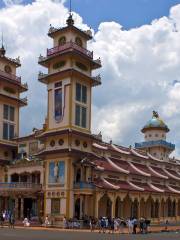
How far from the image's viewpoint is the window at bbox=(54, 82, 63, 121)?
61.7 metres

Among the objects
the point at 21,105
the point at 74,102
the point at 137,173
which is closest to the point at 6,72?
the point at 21,105

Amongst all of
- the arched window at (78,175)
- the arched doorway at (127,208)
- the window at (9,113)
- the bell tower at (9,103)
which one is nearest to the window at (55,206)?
the arched window at (78,175)

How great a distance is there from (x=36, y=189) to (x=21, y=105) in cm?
2113

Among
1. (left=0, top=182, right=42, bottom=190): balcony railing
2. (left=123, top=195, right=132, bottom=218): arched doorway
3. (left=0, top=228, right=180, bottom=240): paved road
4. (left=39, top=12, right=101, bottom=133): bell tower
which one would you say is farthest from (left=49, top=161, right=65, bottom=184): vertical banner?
(left=0, top=228, right=180, bottom=240): paved road

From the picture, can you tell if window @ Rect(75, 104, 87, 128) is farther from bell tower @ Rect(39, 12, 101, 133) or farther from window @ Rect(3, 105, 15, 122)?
window @ Rect(3, 105, 15, 122)

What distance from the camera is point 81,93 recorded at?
6303 cm

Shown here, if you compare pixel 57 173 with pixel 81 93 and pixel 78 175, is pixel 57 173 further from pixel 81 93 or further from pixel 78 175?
pixel 81 93

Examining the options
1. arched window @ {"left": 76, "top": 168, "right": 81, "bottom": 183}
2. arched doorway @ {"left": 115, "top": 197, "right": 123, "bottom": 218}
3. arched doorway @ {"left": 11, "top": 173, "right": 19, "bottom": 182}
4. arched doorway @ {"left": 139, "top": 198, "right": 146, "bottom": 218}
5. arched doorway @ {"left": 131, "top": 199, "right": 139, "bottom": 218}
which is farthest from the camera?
arched doorway @ {"left": 139, "top": 198, "right": 146, "bottom": 218}

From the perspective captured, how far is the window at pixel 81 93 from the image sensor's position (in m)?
62.2

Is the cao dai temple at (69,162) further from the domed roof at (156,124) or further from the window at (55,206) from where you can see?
the domed roof at (156,124)

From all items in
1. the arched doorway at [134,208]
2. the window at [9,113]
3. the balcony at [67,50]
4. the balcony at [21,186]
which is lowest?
the arched doorway at [134,208]

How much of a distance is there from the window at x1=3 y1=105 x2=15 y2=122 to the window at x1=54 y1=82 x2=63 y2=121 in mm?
16828

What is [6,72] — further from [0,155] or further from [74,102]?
[74,102]

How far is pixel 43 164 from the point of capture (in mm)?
63188
